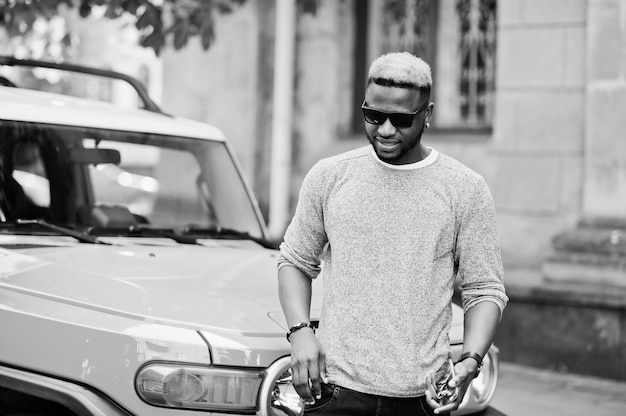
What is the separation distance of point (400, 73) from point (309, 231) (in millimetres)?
533

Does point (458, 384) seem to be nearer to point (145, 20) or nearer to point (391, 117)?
point (391, 117)

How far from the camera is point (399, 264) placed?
2656 mm

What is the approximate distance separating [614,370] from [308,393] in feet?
15.8

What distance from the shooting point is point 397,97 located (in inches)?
105

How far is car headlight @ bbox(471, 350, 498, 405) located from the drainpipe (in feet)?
18.6

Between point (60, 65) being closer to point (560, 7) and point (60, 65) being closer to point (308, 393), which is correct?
point (308, 393)

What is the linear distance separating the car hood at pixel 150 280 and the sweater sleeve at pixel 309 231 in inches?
13.8

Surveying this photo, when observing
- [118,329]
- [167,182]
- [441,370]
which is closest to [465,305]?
[441,370]

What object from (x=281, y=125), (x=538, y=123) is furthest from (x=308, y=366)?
(x=281, y=125)

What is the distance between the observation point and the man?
2629 mm

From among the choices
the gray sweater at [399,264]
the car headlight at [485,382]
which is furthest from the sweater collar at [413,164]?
the car headlight at [485,382]

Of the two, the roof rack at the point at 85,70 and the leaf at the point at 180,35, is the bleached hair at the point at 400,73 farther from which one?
the leaf at the point at 180,35

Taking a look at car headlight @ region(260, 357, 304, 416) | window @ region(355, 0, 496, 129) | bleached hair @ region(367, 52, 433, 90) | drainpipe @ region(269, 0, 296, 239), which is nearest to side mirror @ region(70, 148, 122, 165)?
car headlight @ region(260, 357, 304, 416)

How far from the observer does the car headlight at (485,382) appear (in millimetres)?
3568
